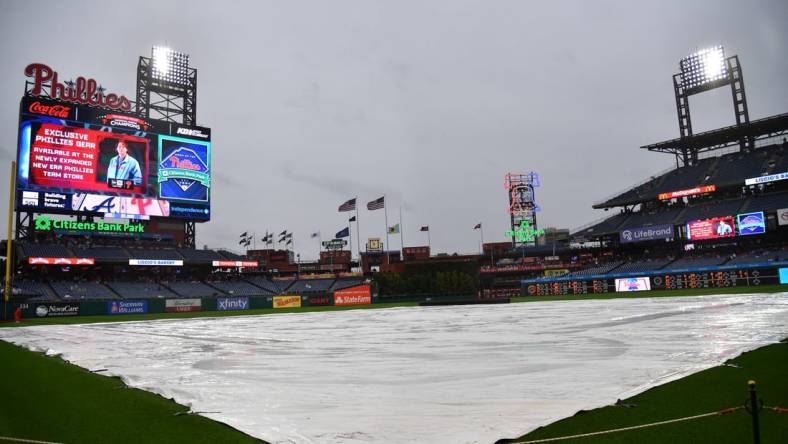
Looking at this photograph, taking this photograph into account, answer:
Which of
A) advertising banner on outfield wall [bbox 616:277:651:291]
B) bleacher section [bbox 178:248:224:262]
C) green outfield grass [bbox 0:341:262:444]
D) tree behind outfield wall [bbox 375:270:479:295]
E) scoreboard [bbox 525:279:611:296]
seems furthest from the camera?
bleacher section [bbox 178:248:224:262]

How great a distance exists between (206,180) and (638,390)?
63463mm

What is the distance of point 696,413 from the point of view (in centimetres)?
550

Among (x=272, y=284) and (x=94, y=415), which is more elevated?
(x=272, y=284)

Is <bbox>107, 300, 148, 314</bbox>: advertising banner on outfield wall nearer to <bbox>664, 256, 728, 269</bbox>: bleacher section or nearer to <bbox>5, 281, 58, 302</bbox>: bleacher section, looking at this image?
<bbox>5, 281, 58, 302</bbox>: bleacher section

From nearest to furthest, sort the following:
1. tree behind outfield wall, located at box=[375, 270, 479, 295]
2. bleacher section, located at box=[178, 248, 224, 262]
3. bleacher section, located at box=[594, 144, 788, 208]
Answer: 1. tree behind outfield wall, located at box=[375, 270, 479, 295]
2. bleacher section, located at box=[594, 144, 788, 208]
3. bleacher section, located at box=[178, 248, 224, 262]

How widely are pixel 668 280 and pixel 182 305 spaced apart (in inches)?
2115

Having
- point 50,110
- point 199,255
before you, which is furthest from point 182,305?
point 50,110

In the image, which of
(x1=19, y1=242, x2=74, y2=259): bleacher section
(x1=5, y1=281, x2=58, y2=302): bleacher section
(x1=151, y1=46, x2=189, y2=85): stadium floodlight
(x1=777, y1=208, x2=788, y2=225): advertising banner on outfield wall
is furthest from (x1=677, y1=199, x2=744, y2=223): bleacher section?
(x1=19, y1=242, x2=74, y2=259): bleacher section

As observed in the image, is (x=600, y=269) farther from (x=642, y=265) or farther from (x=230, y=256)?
(x=230, y=256)

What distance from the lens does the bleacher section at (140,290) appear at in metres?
57.7

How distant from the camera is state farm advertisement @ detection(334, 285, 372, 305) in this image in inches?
2346

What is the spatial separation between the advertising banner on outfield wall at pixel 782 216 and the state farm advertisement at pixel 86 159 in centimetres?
7164

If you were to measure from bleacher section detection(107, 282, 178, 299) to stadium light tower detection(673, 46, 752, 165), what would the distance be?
73.7 metres

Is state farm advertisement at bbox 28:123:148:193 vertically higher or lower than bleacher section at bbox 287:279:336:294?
higher
